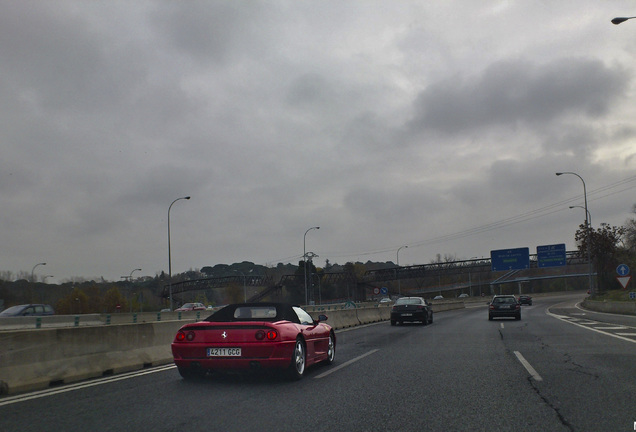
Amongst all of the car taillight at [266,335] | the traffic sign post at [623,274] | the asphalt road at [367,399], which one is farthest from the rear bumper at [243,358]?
the traffic sign post at [623,274]

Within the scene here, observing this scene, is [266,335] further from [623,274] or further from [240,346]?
[623,274]

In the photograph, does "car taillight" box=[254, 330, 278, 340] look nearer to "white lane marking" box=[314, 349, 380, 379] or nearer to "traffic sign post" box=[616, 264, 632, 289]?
"white lane marking" box=[314, 349, 380, 379]

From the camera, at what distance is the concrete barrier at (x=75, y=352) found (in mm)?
7746

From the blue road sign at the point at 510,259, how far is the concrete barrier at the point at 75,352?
5546 centimetres

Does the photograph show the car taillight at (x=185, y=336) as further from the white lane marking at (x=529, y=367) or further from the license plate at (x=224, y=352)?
the white lane marking at (x=529, y=367)

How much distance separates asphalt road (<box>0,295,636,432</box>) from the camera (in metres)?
5.40

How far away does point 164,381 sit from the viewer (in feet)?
28.2

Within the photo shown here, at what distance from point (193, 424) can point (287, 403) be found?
1.44 m

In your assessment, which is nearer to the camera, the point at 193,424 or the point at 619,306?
the point at 193,424

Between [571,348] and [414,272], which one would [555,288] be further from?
[571,348]

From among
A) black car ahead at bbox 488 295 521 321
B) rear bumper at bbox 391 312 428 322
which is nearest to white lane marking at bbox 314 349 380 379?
rear bumper at bbox 391 312 428 322

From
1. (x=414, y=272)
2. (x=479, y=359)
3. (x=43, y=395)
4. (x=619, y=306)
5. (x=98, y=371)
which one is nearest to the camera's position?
(x=43, y=395)

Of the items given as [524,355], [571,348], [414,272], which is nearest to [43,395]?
[524,355]

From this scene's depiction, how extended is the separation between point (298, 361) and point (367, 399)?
7.02ft
